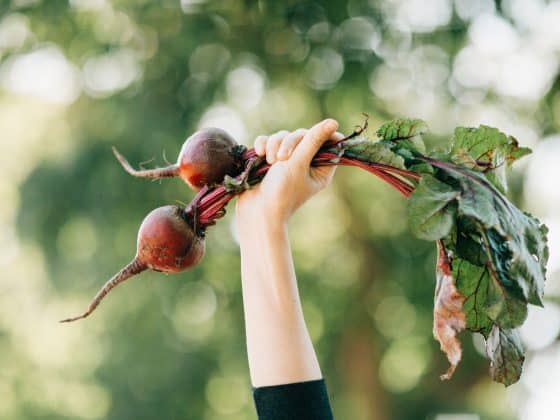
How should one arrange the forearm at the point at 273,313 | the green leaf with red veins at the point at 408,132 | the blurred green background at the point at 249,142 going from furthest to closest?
the blurred green background at the point at 249,142, the green leaf with red veins at the point at 408,132, the forearm at the point at 273,313

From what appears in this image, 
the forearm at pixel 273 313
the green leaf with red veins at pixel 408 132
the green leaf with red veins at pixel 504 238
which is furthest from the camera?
the green leaf with red veins at pixel 408 132

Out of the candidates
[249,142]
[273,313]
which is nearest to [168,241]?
[273,313]

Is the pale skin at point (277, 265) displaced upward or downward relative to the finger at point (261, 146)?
downward

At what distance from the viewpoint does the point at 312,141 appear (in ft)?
5.14

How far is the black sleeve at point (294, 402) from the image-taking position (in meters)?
1.45

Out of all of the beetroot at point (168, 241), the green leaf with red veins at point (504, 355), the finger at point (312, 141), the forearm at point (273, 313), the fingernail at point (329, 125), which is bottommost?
the green leaf with red veins at point (504, 355)

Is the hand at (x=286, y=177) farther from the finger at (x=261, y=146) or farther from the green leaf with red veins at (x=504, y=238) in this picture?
the green leaf with red veins at (x=504, y=238)

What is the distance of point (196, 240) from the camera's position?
1.73 metres

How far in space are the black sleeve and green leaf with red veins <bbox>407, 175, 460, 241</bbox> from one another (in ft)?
1.17

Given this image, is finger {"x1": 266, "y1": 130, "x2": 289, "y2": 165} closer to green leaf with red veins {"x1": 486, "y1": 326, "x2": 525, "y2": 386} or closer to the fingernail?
the fingernail

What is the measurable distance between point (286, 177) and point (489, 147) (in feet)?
1.39

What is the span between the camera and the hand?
5.11 ft

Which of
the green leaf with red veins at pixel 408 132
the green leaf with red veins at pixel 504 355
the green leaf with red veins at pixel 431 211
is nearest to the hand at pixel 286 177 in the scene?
the green leaf with red veins at pixel 408 132

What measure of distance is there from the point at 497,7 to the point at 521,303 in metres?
5.06
